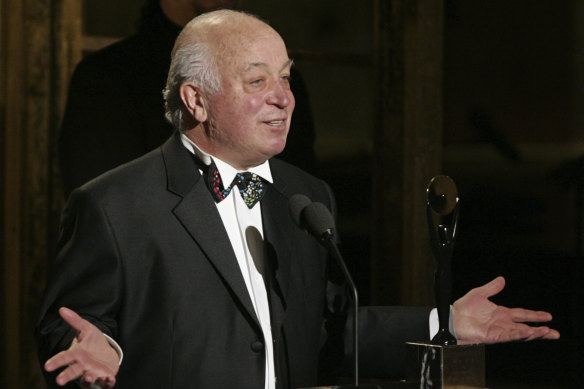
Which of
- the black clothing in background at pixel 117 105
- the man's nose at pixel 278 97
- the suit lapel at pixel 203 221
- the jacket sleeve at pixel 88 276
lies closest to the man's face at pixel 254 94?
the man's nose at pixel 278 97

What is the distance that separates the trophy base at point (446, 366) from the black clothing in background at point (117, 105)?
161 centimetres

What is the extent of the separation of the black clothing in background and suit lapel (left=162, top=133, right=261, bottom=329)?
1.08m

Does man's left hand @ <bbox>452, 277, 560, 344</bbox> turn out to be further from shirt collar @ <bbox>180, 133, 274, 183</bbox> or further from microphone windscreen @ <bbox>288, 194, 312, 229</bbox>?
shirt collar @ <bbox>180, 133, 274, 183</bbox>

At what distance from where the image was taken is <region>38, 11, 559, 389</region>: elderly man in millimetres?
2184

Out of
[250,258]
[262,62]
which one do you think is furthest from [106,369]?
[262,62]

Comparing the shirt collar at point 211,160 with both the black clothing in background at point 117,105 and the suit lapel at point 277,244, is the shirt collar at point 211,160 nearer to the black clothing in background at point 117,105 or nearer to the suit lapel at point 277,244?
the suit lapel at point 277,244

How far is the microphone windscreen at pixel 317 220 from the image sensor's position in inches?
77.1

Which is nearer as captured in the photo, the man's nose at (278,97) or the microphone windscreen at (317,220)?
the microphone windscreen at (317,220)

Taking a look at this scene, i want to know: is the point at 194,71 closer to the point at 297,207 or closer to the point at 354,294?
the point at 297,207

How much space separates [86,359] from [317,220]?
1.69 ft

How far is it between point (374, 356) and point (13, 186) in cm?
161

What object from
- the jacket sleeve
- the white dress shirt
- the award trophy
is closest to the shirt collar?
the white dress shirt

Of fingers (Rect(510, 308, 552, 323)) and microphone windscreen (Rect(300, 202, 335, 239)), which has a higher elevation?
microphone windscreen (Rect(300, 202, 335, 239))

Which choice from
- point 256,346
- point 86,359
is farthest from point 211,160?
point 86,359
